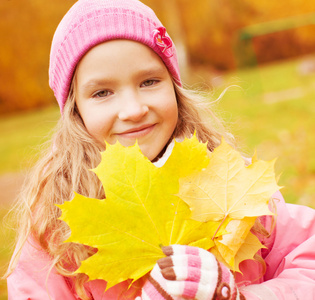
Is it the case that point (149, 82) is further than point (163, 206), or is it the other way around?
point (149, 82)

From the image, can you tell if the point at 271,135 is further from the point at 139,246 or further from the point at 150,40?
the point at 139,246

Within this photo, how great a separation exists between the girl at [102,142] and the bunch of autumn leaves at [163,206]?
203 mm

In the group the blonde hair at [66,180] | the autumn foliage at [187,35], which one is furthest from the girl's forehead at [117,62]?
the autumn foliage at [187,35]

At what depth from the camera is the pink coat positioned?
123 cm

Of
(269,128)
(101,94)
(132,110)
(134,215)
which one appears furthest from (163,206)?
(269,128)

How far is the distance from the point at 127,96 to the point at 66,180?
40 centimetres

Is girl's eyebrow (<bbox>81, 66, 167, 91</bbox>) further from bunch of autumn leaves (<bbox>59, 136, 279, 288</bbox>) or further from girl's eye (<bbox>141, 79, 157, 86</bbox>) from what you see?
bunch of autumn leaves (<bbox>59, 136, 279, 288</bbox>)

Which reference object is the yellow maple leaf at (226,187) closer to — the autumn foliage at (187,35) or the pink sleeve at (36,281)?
the pink sleeve at (36,281)

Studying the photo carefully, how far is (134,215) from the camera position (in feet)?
3.43

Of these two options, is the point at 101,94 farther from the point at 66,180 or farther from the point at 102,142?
the point at 66,180

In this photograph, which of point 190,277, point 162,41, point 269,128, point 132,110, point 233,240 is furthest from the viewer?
point 269,128

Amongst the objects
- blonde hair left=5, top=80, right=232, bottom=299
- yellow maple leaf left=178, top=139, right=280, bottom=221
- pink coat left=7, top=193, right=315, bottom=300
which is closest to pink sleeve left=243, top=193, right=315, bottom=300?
pink coat left=7, top=193, right=315, bottom=300

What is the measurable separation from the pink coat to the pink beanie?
627mm

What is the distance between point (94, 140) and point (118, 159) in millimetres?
434
